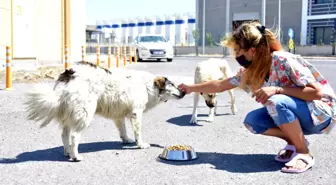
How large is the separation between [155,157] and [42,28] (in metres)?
20.2

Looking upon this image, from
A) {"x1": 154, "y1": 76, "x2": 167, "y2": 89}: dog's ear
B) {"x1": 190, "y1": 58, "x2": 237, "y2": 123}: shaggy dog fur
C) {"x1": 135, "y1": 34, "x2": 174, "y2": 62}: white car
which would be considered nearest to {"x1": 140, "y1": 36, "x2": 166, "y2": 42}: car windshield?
{"x1": 135, "y1": 34, "x2": 174, "y2": 62}: white car

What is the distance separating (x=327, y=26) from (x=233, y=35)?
158 feet

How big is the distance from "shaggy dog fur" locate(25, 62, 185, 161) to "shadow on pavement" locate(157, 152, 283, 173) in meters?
0.86

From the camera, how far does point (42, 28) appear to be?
945 inches

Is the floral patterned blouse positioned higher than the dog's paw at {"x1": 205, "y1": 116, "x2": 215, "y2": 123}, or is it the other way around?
Answer: the floral patterned blouse

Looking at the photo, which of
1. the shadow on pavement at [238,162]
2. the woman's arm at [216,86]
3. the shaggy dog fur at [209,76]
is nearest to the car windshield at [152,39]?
the shaggy dog fur at [209,76]

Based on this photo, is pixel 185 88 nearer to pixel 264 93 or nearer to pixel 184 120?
pixel 264 93

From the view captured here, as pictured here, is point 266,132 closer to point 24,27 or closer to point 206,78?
point 206,78

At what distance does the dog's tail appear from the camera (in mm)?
5094

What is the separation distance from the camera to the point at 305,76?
14.9 ft

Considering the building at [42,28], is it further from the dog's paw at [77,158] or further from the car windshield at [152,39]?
the dog's paw at [77,158]

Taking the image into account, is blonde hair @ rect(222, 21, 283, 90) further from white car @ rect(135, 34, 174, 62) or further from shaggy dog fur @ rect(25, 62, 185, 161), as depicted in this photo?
white car @ rect(135, 34, 174, 62)

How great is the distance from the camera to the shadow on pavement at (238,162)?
4835 mm

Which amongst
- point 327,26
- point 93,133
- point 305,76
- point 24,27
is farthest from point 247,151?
point 327,26
